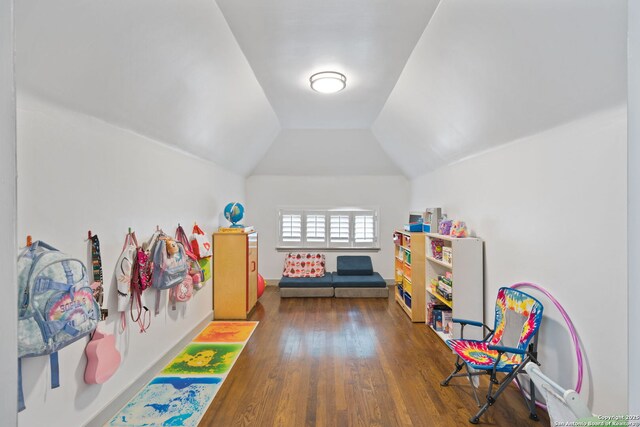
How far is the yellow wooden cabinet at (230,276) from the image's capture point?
497cm

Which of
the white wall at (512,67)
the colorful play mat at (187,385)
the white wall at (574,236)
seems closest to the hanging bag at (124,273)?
the colorful play mat at (187,385)

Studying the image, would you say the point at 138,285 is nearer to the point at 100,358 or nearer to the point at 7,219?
the point at 100,358

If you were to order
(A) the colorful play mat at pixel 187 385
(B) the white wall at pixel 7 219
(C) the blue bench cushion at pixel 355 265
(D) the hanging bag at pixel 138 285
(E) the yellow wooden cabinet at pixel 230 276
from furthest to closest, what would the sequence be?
(C) the blue bench cushion at pixel 355 265, (E) the yellow wooden cabinet at pixel 230 276, (D) the hanging bag at pixel 138 285, (A) the colorful play mat at pixel 187 385, (B) the white wall at pixel 7 219

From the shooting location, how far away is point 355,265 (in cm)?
677

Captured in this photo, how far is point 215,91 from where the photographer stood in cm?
339

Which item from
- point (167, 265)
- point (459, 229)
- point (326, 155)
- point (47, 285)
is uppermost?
point (326, 155)

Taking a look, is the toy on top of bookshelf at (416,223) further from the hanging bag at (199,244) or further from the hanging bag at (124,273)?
the hanging bag at (124,273)

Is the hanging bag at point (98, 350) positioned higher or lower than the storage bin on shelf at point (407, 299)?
higher

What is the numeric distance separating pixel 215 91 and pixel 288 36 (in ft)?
3.28

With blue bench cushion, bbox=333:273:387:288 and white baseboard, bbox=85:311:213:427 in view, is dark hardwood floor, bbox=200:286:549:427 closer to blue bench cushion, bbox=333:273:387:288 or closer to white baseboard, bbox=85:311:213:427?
white baseboard, bbox=85:311:213:427

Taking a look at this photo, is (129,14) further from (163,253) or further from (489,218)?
(489,218)

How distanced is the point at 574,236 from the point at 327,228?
17.0 ft

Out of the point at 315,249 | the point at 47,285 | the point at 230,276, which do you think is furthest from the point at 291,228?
the point at 47,285

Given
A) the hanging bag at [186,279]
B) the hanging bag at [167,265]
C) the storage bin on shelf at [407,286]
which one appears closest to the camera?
the hanging bag at [167,265]
